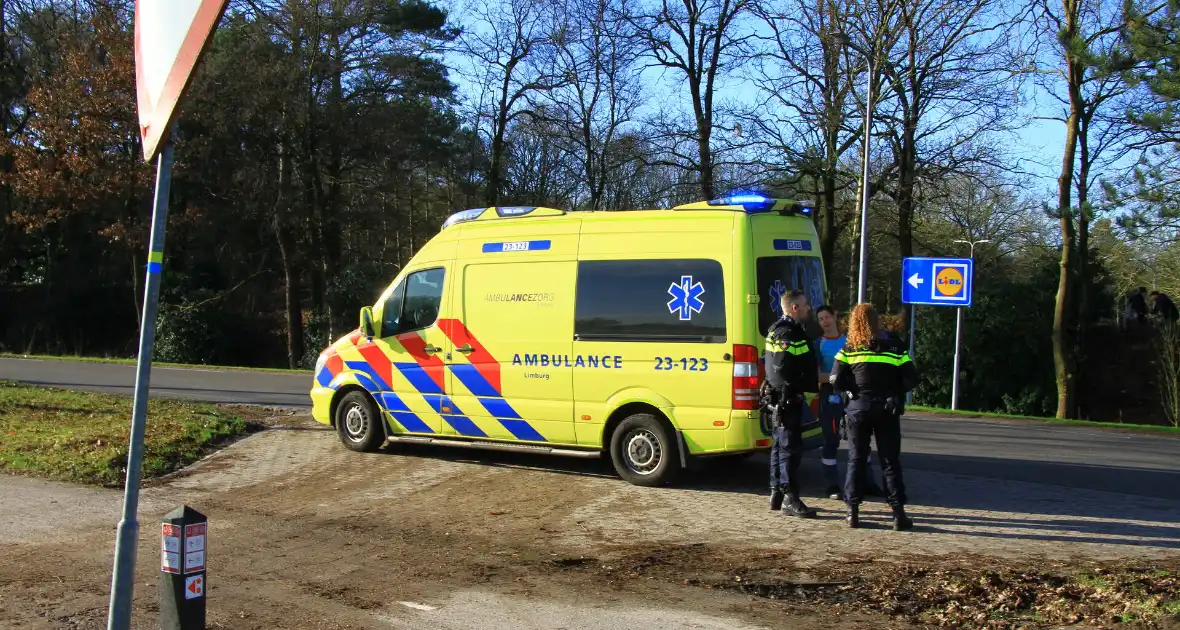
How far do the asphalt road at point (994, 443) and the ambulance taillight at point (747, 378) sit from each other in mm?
2203

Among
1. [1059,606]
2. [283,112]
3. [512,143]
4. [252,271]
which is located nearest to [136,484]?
[1059,606]

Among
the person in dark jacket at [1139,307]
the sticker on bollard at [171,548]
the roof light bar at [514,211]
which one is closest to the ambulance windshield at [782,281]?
the roof light bar at [514,211]

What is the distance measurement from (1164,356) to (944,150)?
7772mm

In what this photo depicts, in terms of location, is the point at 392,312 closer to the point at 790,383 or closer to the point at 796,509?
the point at 790,383

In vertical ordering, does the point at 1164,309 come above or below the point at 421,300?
above

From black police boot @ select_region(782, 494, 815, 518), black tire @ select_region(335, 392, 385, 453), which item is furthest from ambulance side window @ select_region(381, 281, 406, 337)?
black police boot @ select_region(782, 494, 815, 518)

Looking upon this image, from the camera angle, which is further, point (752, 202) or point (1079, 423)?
point (1079, 423)

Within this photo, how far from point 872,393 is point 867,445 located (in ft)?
1.49

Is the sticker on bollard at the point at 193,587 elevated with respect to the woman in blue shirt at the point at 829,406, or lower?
lower

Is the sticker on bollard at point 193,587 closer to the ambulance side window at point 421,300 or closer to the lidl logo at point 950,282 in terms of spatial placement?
the ambulance side window at point 421,300

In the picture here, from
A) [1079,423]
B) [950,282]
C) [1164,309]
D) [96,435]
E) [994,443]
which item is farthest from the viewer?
[1164,309]

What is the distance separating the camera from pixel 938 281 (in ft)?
63.0

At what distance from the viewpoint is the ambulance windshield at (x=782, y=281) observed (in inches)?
342

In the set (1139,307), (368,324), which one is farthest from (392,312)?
(1139,307)
